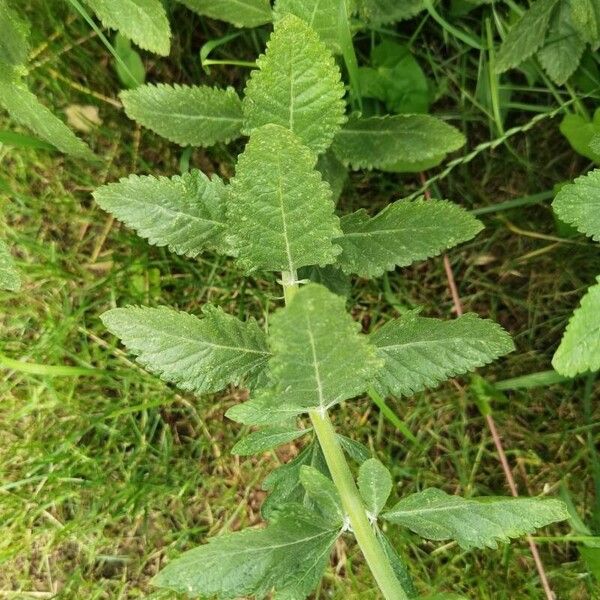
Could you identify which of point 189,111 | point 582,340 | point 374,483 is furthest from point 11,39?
point 582,340

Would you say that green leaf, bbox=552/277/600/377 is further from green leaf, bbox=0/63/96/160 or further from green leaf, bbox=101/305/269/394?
green leaf, bbox=0/63/96/160

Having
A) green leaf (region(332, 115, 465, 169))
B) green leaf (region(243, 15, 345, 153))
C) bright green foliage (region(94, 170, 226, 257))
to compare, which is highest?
green leaf (region(243, 15, 345, 153))

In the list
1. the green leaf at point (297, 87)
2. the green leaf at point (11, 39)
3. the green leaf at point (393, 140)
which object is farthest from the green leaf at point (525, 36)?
the green leaf at point (11, 39)

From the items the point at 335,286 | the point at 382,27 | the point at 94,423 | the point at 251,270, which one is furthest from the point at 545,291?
the point at 94,423

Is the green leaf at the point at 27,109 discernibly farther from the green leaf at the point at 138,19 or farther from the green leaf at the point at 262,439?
the green leaf at the point at 262,439

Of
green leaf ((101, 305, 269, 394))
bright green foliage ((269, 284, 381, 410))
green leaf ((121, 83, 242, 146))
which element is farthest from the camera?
green leaf ((121, 83, 242, 146))

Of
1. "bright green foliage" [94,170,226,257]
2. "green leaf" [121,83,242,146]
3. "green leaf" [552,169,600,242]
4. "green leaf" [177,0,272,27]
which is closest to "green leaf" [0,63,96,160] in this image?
"green leaf" [121,83,242,146]
